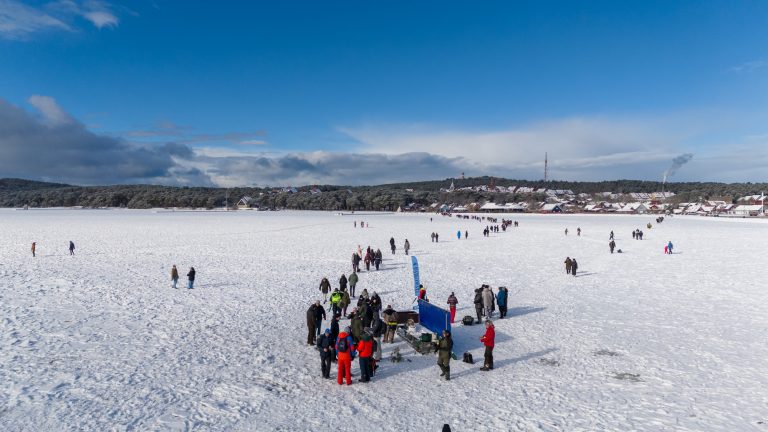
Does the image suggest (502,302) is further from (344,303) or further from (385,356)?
(385,356)

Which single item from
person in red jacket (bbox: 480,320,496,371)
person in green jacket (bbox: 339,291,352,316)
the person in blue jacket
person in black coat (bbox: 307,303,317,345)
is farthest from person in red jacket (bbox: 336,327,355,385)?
the person in blue jacket

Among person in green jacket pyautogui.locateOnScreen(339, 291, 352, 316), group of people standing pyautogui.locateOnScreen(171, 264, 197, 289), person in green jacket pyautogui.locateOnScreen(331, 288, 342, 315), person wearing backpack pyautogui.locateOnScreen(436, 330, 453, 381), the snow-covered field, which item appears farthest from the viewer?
group of people standing pyautogui.locateOnScreen(171, 264, 197, 289)

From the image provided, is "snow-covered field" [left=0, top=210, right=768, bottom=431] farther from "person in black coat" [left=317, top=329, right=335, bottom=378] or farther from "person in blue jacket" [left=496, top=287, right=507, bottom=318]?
"person in blue jacket" [left=496, top=287, right=507, bottom=318]

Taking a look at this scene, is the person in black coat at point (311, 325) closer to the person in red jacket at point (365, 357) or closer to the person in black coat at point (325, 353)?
the person in black coat at point (325, 353)

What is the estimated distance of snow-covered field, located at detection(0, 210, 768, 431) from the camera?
304 inches

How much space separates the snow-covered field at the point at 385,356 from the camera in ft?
25.3

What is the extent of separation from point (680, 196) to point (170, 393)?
193 m

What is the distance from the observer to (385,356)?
1066cm

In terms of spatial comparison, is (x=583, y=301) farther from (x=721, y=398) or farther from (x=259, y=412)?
(x=259, y=412)

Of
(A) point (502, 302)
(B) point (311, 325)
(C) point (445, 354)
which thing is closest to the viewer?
(C) point (445, 354)

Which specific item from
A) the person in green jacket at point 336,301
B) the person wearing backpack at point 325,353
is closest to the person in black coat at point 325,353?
the person wearing backpack at point 325,353

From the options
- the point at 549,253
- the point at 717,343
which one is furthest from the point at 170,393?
the point at 549,253

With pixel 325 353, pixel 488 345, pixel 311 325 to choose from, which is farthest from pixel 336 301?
pixel 488 345

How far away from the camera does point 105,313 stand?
1423 centimetres
